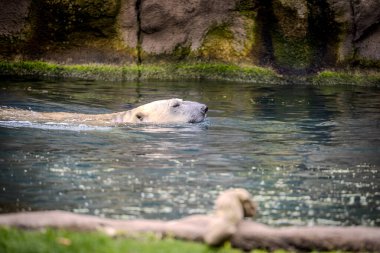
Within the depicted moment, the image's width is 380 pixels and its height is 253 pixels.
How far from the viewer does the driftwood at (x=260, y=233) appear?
18.7 feet

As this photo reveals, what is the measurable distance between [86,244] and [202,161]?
4704 millimetres

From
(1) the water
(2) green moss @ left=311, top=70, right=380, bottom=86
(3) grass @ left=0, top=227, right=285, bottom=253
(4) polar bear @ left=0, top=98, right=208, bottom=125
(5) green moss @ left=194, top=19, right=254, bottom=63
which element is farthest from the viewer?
(5) green moss @ left=194, top=19, right=254, bottom=63

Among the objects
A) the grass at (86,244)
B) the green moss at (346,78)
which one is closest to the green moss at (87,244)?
the grass at (86,244)

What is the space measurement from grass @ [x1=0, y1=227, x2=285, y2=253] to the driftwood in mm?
100

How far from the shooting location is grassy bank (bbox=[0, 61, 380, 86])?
20.4 metres

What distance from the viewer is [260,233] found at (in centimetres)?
570

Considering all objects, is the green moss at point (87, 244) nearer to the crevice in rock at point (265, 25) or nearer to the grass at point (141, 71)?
the grass at point (141, 71)

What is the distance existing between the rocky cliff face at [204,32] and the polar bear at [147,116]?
7.55 m

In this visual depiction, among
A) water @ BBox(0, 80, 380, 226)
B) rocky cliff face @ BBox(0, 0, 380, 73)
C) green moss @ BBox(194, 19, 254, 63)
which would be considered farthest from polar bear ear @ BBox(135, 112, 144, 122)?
green moss @ BBox(194, 19, 254, 63)

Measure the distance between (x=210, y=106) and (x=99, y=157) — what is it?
5.89 m

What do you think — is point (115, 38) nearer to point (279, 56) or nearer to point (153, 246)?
point (279, 56)

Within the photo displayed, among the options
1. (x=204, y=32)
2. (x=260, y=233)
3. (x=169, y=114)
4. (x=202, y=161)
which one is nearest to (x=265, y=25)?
(x=204, y=32)

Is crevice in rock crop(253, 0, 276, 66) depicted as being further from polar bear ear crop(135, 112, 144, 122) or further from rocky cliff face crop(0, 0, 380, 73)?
polar bear ear crop(135, 112, 144, 122)

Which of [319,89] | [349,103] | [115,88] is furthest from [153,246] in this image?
[319,89]
